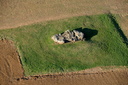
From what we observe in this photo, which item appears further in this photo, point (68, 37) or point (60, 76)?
point (68, 37)

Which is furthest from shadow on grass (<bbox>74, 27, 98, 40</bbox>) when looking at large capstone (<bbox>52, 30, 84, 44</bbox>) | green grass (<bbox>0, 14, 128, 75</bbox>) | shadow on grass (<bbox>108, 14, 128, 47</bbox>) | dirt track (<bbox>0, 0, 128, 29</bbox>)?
shadow on grass (<bbox>108, 14, 128, 47</bbox>)

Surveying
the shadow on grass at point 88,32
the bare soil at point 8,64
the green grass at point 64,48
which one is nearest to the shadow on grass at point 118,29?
the green grass at point 64,48

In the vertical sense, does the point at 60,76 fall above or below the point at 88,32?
below

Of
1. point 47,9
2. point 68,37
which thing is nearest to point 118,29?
point 68,37

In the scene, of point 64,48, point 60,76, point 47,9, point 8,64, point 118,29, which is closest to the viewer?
point 60,76

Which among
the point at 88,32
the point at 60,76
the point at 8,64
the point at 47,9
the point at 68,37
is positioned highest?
the point at 47,9

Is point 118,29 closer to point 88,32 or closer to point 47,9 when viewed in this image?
point 88,32

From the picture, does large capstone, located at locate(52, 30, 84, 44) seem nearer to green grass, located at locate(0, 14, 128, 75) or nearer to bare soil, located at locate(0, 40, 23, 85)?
green grass, located at locate(0, 14, 128, 75)
